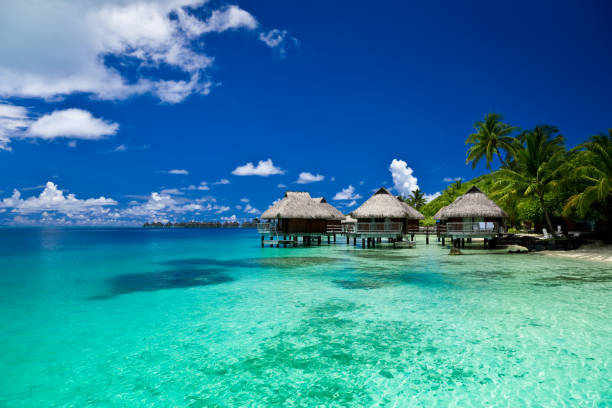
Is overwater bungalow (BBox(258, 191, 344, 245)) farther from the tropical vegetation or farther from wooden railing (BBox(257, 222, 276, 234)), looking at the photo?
the tropical vegetation

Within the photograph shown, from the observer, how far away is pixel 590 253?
733 inches

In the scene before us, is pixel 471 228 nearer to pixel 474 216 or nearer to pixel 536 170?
pixel 474 216

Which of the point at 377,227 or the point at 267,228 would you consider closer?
the point at 377,227

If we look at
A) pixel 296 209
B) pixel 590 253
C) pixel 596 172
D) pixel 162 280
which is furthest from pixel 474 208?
pixel 162 280

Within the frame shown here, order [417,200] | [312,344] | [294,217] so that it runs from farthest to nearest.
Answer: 1. [417,200]
2. [294,217]
3. [312,344]

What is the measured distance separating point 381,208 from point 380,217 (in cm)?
71

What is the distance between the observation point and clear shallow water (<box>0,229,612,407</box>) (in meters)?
4.50

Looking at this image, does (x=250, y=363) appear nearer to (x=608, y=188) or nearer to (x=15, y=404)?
(x=15, y=404)

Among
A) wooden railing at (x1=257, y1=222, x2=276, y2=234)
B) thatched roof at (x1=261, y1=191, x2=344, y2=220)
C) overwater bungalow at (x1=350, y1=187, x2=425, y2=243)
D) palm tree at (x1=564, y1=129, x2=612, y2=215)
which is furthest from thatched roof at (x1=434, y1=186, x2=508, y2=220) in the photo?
wooden railing at (x1=257, y1=222, x2=276, y2=234)

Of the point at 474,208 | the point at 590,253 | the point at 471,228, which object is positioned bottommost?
the point at 590,253

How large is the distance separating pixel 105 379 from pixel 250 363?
2.00 m

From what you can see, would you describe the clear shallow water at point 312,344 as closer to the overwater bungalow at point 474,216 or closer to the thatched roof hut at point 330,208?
the overwater bungalow at point 474,216

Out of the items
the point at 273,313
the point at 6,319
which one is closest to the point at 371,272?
the point at 273,313

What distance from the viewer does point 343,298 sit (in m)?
9.70
